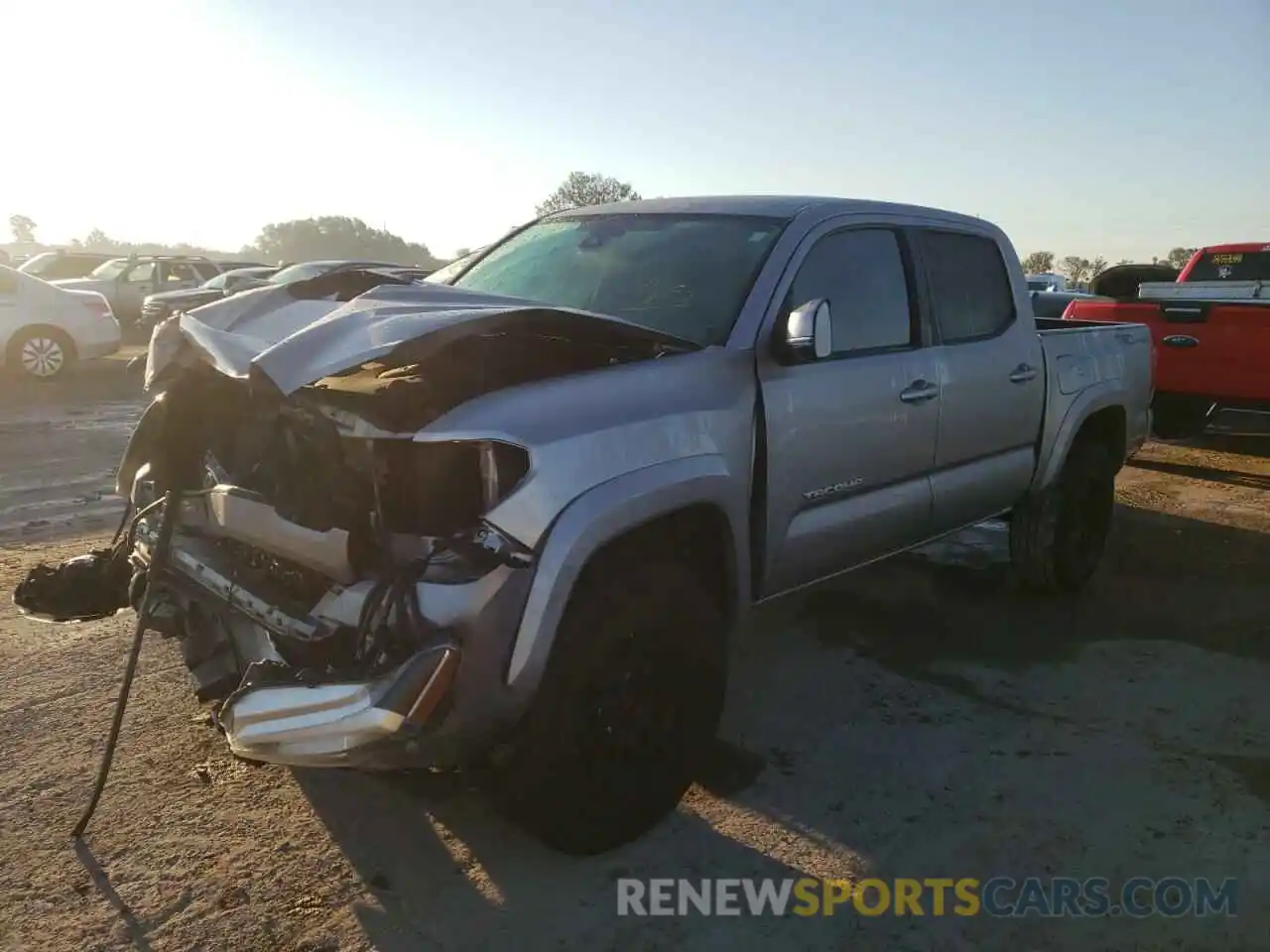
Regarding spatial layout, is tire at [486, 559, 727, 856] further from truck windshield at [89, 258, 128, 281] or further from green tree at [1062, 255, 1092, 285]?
green tree at [1062, 255, 1092, 285]

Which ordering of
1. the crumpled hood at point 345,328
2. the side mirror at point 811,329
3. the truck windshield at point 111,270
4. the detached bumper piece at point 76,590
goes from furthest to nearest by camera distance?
the truck windshield at point 111,270 < the detached bumper piece at point 76,590 < the side mirror at point 811,329 < the crumpled hood at point 345,328

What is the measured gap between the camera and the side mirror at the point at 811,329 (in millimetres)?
3232

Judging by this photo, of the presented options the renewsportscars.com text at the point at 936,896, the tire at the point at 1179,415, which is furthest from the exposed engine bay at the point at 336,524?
the tire at the point at 1179,415

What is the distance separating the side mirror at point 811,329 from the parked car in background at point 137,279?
1935cm

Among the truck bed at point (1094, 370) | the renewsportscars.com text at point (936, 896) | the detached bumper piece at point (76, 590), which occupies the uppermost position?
the truck bed at point (1094, 370)

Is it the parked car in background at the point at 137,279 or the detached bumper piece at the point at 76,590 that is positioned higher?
the parked car in background at the point at 137,279

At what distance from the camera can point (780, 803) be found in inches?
130

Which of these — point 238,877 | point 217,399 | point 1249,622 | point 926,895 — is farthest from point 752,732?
point 1249,622

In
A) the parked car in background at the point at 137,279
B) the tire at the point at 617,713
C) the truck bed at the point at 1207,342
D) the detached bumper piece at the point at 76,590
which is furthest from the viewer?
the parked car in background at the point at 137,279

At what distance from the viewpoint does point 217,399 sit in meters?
3.12

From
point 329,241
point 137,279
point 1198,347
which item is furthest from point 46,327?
point 329,241

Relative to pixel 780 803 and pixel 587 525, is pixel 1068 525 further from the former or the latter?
pixel 587 525

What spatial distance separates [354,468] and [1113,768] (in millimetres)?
2803

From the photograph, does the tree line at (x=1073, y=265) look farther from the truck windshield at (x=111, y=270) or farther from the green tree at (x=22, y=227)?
the green tree at (x=22, y=227)
